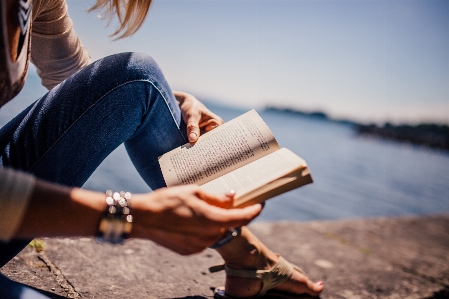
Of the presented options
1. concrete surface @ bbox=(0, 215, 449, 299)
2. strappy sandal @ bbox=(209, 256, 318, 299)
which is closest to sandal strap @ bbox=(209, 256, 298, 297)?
strappy sandal @ bbox=(209, 256, 318, 299)

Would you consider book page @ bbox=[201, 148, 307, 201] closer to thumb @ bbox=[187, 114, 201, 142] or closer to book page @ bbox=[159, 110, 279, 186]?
book page @ bbox=[159, 110, 279, 186]

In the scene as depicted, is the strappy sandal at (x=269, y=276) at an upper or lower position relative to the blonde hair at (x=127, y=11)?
lower

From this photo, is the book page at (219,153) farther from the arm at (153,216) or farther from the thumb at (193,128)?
the arm at (153,216)

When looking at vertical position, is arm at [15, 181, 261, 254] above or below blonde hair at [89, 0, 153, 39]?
below

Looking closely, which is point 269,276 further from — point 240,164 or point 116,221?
point 116,221

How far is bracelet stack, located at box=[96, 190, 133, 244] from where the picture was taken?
656 mm

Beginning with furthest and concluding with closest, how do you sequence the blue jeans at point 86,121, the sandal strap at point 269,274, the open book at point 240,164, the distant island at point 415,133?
the distant island at point 415,133 → the sandal strap at point 269,274 → the blue jeans at point 86,121 → the open book at point 240,164

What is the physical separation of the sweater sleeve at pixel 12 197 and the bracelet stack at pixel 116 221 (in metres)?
0.15

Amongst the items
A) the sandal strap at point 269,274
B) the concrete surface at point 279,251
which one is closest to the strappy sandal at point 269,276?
the sandal strap at point 269,274

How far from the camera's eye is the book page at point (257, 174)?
2.57 feet

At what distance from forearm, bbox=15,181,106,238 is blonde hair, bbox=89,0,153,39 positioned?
3.18 ft

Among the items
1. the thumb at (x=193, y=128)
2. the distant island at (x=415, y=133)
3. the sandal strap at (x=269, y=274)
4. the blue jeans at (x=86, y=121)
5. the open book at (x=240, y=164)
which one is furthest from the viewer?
the distant island at (x=415, y=133)

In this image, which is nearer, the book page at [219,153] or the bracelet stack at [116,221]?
the bracelet stack at [116,221]

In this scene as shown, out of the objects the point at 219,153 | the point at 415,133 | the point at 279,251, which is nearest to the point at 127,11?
the point at 219,153
